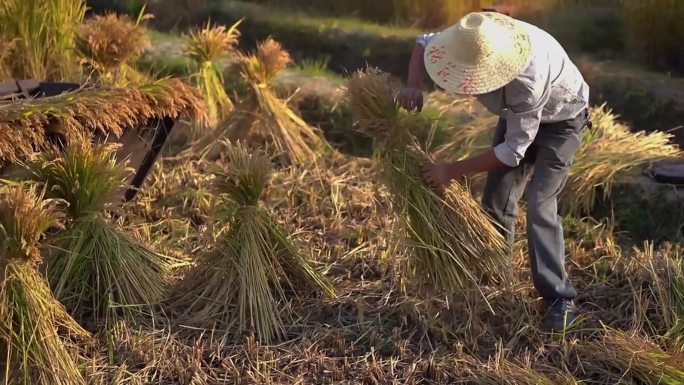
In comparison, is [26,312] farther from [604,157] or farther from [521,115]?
[604,157]

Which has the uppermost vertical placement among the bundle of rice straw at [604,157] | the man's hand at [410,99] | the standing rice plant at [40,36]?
the man's hand at [410,99]

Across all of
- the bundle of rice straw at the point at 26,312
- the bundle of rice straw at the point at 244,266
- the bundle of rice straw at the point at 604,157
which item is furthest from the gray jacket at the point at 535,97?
the bundle of rice straw at the point at 26,312

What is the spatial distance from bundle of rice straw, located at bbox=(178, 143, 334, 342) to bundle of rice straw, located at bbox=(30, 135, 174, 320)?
0.64ft

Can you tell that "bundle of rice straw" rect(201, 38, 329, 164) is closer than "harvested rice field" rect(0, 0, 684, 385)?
No

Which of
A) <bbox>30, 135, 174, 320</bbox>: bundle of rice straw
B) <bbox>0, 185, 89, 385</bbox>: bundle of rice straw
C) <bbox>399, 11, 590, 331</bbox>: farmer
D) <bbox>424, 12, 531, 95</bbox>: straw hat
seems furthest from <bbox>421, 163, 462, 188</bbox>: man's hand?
<bbox>0, 185, 89, 385</bbox>: bundle of rice straw

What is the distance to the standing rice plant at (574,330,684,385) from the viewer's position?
3.13m

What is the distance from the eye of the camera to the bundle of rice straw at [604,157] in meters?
4.48

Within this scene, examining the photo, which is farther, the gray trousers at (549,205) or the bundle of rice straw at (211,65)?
the bundle of rice straw at (211,65)

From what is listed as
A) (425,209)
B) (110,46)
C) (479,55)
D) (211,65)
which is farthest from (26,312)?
(211,65)

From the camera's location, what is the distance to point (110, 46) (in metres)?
4.65

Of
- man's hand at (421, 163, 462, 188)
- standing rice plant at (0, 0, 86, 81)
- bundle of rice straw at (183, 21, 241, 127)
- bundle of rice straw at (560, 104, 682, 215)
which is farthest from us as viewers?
bundle of rice straw at (183, 21, 241, 127)

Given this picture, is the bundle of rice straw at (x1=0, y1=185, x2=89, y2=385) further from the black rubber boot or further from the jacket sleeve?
the black rubber boot

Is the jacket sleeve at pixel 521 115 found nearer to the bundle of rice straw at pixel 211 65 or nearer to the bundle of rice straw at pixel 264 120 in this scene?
the bundle of rice straw at pixel 264 120

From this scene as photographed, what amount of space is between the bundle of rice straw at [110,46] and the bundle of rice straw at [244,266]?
135 centimetres
